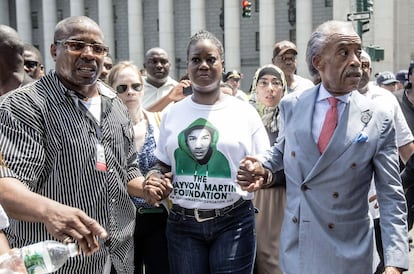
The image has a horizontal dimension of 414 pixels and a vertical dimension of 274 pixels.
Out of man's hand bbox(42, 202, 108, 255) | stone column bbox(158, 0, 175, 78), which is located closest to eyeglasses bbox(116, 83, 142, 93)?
man's hand bbox(42, 202, 108, 255)

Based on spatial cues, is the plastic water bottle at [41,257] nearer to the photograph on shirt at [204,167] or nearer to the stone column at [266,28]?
the photograph on shirt at [204,167]

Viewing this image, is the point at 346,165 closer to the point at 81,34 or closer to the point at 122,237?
the point at 122,237

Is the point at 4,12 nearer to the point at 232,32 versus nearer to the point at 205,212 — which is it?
the point at 232,32

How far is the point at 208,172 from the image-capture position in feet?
13.2

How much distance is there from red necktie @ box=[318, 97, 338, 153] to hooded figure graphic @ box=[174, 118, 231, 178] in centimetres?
85

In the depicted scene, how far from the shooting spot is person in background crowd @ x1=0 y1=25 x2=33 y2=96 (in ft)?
14.4

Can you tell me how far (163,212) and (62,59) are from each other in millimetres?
1943

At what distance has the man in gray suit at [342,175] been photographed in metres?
3.27

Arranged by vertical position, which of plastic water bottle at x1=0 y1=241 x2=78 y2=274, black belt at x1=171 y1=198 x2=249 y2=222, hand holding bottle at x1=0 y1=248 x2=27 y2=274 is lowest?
black belt at x1=171 y1=198 x2=249 y2=222

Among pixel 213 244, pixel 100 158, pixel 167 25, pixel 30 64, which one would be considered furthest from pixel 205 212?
pixel 167 25

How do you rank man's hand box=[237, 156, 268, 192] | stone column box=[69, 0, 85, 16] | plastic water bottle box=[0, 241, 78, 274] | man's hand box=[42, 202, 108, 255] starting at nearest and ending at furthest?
plastic water bottle box=[0, 241, 78, 274] < man's hand box=[42, 202, 108, 255] < man's hand box=[237, 156, 268, 192] < stone column box=[69, 0, 85, 16]

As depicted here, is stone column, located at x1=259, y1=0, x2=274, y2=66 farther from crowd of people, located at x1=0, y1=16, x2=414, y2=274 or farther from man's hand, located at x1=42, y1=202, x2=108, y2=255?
man's hand, located at x1=42, y1=202, x2=108, y2=255

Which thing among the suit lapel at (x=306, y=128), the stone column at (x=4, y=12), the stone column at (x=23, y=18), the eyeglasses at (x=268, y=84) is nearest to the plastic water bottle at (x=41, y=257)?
the suit lapel at (x=306, y=128)

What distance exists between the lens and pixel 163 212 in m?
4.93
